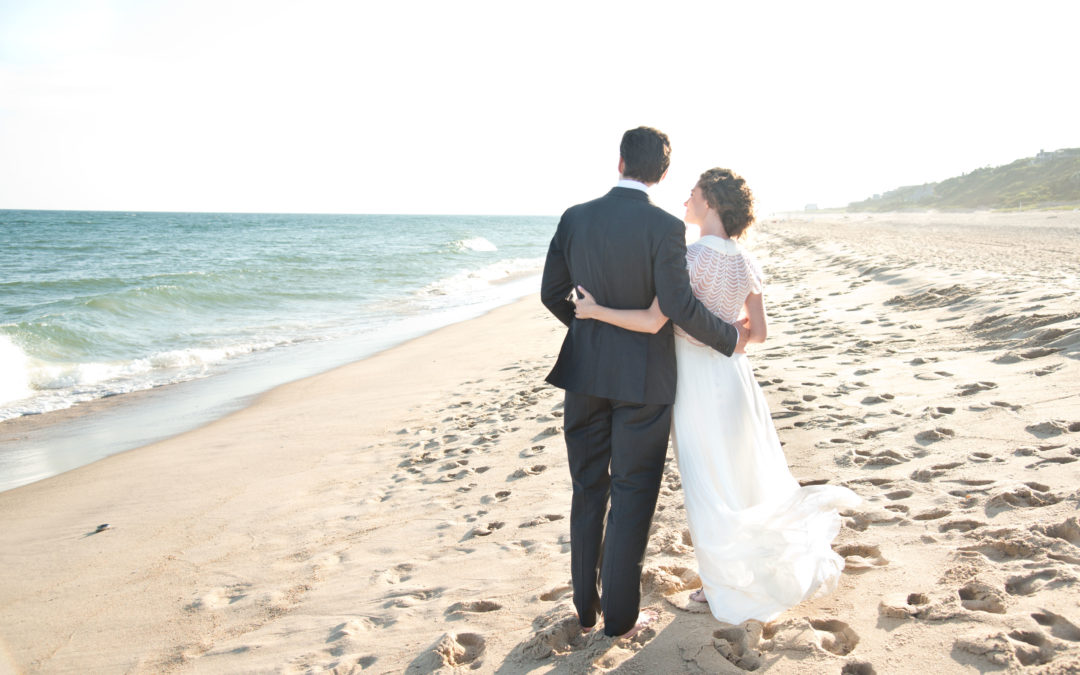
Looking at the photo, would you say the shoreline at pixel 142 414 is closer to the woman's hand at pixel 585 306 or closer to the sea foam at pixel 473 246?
the woman's hand at pixel 585 306

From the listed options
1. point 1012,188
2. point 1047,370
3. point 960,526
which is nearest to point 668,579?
point 960,526

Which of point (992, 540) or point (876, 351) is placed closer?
point (992, 540)

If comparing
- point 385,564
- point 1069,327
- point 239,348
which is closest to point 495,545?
point 385,564

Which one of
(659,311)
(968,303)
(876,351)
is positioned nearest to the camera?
(659,311)

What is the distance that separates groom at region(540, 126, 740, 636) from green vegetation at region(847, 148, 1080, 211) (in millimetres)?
47451

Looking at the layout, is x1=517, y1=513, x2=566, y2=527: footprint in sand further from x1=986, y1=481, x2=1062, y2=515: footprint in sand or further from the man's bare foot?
x1=986, y1=481, x2=1062, y2=515: footprint in sand

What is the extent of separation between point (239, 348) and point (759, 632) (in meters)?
11.6

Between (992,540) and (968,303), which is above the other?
(968,303)

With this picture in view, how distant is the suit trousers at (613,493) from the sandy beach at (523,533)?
0.19 meters

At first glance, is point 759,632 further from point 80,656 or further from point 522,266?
point 522,266

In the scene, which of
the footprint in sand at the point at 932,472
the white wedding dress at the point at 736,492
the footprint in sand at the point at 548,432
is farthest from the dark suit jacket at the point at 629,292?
the footprint in sand at the point at 548,432

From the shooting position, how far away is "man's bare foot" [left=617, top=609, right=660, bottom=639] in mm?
2686

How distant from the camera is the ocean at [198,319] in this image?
946cm

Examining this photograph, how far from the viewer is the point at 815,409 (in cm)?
514
